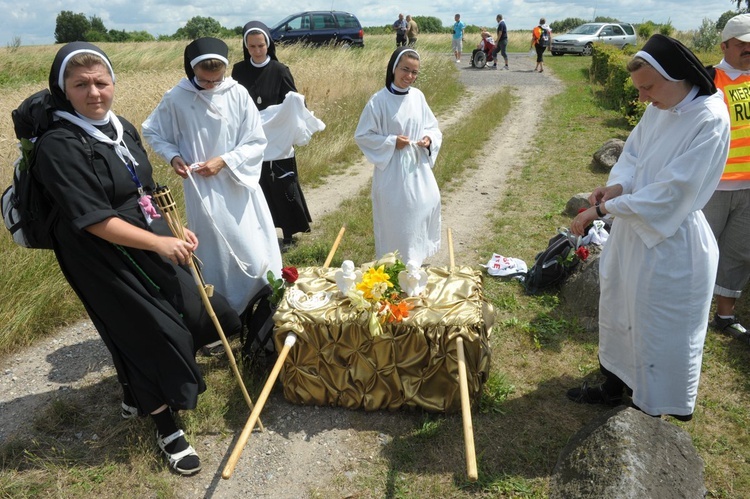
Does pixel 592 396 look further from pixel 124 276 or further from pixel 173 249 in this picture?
pixel 124 276

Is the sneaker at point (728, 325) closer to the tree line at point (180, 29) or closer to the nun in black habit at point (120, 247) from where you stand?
the nun in black habit at point (120, 247)

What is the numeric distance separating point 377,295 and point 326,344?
41 centimetres

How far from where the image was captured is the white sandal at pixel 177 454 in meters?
2.90

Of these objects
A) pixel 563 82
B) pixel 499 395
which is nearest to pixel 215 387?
pixel 499 395

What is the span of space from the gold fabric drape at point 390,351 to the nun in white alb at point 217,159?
68cm

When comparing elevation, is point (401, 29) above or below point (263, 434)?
above

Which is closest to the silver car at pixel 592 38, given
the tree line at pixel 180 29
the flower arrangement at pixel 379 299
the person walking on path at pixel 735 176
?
the tree line at pixel 180 29


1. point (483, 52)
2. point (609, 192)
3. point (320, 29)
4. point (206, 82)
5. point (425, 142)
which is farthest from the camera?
point (483, 52)

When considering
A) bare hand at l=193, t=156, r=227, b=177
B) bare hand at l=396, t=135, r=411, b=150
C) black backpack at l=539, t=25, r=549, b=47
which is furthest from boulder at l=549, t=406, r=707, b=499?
black backpack at l=539, t=25, r=549, b=47

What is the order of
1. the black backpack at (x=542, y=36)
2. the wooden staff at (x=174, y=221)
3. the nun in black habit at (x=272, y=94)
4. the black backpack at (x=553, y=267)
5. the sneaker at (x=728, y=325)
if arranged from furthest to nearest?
1. the black backpack at (x=542, y=36)
2. the nun in black habit at (x=272, y=94)
3. the black backpack at (x=553, y=267)
4. the sneaker at (x=728, y=325)
5. the wooden staff at (x=174, y=221)

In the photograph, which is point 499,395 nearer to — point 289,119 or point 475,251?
point 475,251

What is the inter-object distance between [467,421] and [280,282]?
1.72 meters

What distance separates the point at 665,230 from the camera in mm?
2633

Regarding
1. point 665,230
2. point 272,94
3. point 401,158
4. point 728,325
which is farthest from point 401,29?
point 665,230
